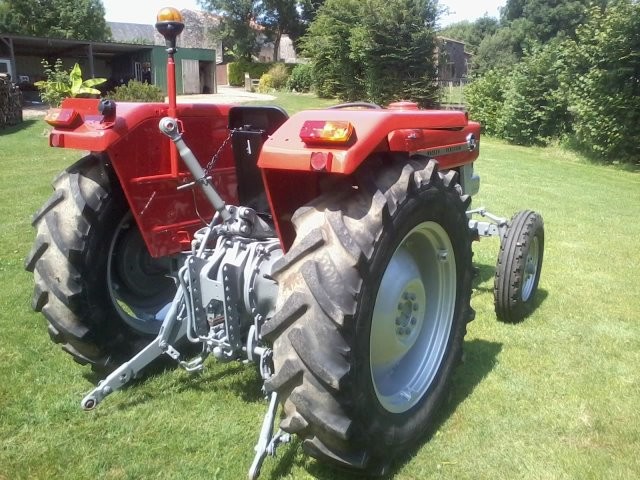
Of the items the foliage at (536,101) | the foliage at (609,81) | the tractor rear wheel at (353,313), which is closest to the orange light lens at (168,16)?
the tractor rear wheel at (353,313)

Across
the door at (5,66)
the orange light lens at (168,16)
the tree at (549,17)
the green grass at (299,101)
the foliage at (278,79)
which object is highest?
the tree at (549,17)

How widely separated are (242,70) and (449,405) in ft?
143

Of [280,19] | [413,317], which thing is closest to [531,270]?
[413,317]

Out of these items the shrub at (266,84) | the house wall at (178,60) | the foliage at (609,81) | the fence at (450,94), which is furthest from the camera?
the shrub at (266,84)

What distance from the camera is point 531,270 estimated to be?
14.9ft

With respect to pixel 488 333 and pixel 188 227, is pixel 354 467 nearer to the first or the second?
pixel 188 227

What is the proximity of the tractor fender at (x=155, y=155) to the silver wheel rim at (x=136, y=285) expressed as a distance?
0.75 ft

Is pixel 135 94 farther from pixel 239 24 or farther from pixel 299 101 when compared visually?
pixel 239 24

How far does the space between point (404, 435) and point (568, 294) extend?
303cm

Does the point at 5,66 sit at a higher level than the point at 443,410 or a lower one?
lower

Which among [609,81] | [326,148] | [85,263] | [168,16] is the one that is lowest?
[85,263]

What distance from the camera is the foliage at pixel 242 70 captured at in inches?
1704

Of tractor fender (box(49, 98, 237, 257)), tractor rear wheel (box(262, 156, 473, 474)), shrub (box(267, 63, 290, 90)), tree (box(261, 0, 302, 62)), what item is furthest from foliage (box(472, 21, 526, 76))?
tractor rear wheel (box(262, 156, 473, 474))

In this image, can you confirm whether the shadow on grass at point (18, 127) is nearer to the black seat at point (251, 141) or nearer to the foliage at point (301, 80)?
the black seat at point (251, 141)
